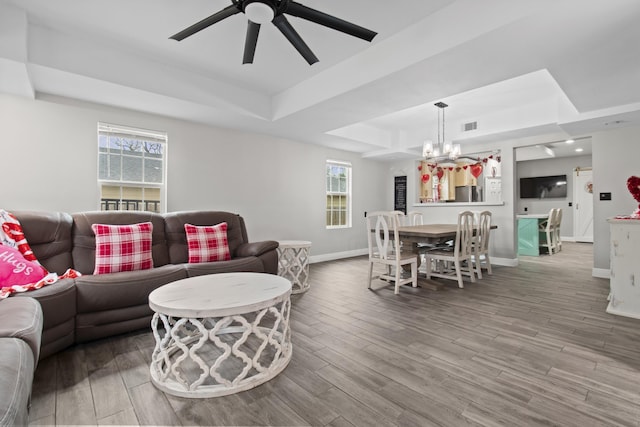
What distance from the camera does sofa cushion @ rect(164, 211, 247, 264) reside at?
3.29m

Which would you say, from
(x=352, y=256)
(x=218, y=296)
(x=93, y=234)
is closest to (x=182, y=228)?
(x=93, y=234)

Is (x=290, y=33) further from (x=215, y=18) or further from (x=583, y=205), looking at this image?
(x=583, y=205)

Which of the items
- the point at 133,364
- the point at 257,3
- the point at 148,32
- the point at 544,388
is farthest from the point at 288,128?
the point at 544,388

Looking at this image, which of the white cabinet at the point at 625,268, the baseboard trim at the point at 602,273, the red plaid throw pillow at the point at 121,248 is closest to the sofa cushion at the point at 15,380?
the red plaid throw pillow at the point at 121,248

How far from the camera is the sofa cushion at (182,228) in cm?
329

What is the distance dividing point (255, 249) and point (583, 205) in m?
9.59

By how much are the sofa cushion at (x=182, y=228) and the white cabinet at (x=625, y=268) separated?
4.04 meters

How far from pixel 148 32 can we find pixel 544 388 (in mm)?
3920

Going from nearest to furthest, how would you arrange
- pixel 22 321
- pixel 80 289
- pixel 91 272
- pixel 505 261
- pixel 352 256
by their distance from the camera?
1. pixel 22 321
2. pixel 80 289
3. pixel 91 272
4. pixel 505 261
5. pixel 352 256

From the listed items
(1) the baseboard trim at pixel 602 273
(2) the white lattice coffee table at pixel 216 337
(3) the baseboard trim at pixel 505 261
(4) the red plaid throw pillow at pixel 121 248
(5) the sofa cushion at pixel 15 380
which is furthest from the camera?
(3) the baseboard trim at pixel 505 261

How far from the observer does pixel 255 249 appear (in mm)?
3459

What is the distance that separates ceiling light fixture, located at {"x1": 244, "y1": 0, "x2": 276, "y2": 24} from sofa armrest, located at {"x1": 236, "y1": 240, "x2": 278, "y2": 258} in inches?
90.4

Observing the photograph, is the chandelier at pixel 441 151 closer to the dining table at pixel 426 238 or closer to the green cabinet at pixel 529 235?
the dining table at pixel 426 238

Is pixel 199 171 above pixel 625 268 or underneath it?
above
